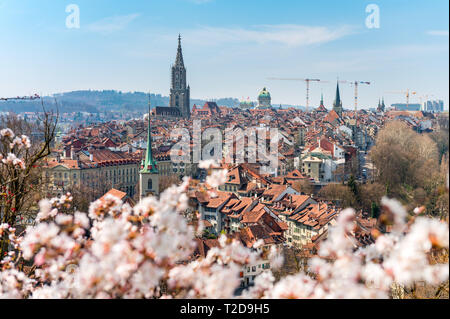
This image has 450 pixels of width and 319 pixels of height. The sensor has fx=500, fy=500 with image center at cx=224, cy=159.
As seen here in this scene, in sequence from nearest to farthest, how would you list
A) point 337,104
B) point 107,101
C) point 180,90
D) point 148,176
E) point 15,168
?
point 15,168 → point 148,176 → point 337,104 → point 180,90 → point 107,101

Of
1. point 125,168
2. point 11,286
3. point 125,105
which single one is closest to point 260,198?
point 125,168

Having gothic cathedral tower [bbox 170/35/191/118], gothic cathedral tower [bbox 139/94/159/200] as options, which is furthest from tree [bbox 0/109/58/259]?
gothic cathedral tower [bbox 170/35/191/118]

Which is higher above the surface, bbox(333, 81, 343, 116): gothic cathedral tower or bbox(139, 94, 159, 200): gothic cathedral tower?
bbox(333, 81, 343, 116): gothic cathedral tower

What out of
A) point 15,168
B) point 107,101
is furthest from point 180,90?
point 107,101

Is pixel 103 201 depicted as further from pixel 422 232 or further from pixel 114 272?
pixel 422 232

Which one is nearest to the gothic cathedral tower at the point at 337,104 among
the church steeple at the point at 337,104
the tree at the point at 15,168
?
the church steeple at the point at 337,104

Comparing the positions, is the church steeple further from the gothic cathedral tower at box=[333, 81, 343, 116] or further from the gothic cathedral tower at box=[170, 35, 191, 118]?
the gothic cathedral tower at box=[170, 35, 191, 118]

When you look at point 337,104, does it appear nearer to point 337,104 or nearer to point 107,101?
point 337,104

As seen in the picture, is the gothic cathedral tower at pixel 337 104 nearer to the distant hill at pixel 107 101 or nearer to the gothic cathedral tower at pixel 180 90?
the gothic cathedral tower at pixel 180 90
